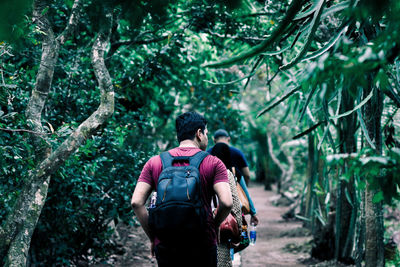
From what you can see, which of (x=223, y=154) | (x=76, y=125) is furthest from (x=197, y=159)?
(x=76, y=125)

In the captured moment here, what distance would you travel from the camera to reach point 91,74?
5.68m

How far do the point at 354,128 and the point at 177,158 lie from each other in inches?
138

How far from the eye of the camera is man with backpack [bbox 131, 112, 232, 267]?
2.35m

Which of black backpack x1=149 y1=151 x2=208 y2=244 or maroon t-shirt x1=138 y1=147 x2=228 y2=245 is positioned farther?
maroon t-shirt x1=138 y1=147 x2=228 y2=245

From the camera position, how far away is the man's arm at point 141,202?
8.44 ft

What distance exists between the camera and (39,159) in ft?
12.3

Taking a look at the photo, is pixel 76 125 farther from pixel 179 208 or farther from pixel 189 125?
pixel 179 208

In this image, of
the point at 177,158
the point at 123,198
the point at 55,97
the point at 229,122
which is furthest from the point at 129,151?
the point at 229,122

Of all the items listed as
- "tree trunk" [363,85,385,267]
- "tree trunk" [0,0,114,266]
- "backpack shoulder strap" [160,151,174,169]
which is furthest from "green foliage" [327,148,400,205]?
"tree trunk" [363,85,385,267]

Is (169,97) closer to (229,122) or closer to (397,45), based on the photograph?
(229,122)

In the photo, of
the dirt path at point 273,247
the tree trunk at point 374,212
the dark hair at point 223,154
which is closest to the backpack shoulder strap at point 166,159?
the dark hair at point 223,154

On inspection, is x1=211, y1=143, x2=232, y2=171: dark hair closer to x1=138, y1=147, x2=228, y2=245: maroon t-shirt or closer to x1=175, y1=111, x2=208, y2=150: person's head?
x1=175, y1=111, x2=208, y2=150: person's head

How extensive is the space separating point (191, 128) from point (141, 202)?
0.61 m

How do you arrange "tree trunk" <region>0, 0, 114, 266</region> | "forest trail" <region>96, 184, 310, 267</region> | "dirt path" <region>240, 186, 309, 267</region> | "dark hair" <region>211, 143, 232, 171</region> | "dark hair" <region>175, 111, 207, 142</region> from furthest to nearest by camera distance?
"dirt path" <region>240, 186, 309, 267</region>, "forest trail" <region>96, 184, 310, 267</region>, "dark hair" <region>211, 143, 232, 171</region>, "tree trunk" <region>0, 0, 114, 266</region>, "dark hair" <region>175, 111, 207, 142</region>
